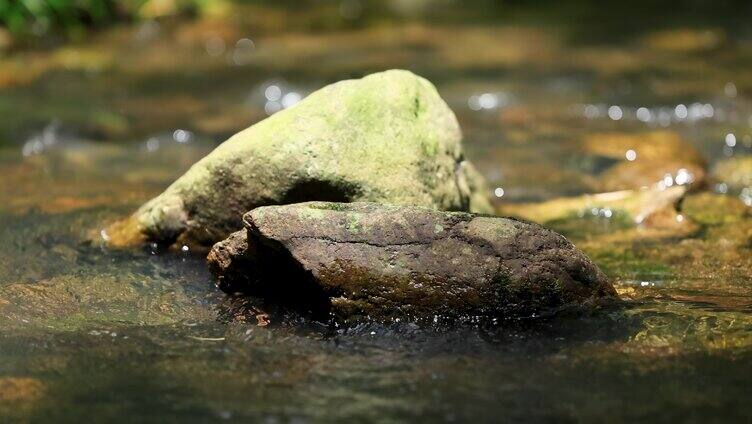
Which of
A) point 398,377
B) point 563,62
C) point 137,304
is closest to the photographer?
point 398,377

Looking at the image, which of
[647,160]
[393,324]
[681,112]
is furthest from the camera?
[681,112]

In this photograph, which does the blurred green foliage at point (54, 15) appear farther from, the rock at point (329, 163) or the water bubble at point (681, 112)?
the water bubble at point (681, 112)

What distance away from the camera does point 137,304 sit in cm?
408

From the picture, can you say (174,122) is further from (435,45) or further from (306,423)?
(306,423)

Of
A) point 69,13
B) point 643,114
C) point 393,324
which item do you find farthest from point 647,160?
point 69,13

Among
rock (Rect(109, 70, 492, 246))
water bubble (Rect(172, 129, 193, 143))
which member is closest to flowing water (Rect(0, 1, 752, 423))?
water bubble (Rect(172, 129, 193, 143))

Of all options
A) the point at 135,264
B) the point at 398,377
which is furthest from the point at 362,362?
the point at 135,264

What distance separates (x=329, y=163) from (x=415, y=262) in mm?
850

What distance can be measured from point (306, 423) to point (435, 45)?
8.15 m

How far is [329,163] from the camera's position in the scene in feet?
14.4

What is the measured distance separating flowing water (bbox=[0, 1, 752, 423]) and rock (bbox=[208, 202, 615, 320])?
11 centimetres

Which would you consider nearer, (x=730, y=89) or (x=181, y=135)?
(x=181, y=135)

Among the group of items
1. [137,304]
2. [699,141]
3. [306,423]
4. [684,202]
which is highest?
[699,141]

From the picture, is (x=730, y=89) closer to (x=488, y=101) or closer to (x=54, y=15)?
(x=488, y=101)
